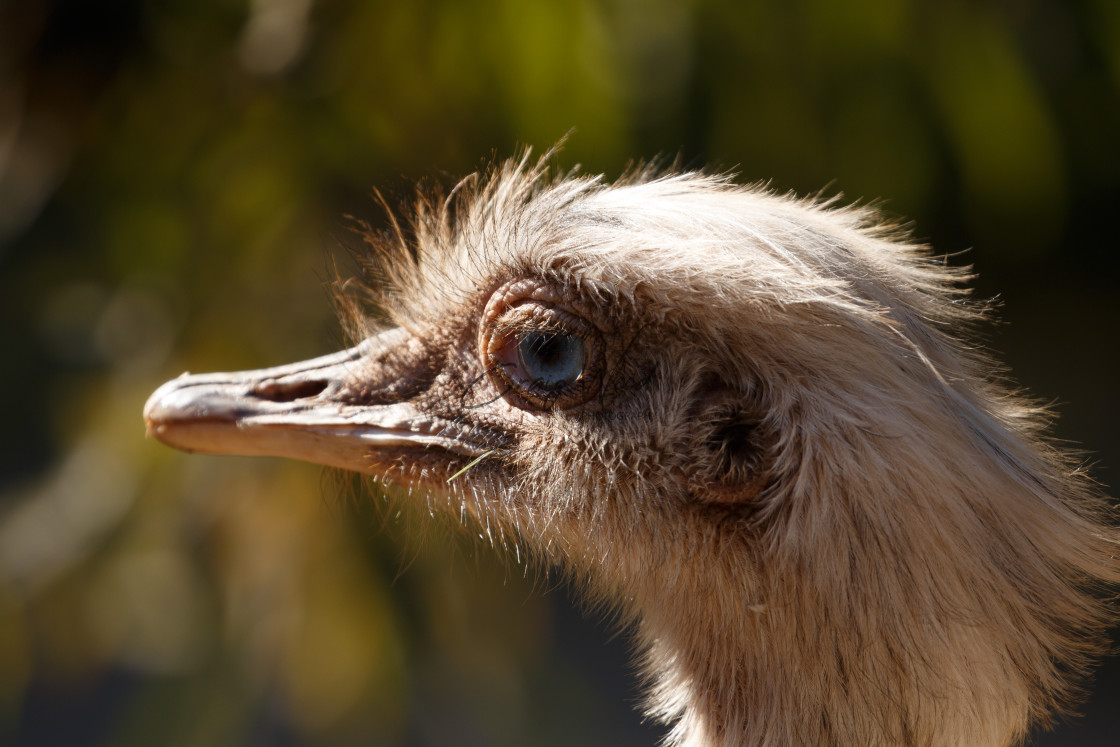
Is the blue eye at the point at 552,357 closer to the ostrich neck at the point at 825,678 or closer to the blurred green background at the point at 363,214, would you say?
the ostrich neck at the point at 825,678

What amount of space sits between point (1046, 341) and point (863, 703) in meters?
2.42

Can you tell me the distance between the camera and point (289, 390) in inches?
51.9

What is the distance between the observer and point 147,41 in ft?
10.4

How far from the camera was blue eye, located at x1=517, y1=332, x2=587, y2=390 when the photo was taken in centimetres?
120

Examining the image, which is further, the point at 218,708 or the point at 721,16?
the point at 218,708

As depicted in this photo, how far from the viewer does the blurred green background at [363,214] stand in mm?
2572

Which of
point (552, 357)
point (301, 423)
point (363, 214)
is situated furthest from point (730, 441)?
point (363, 214)

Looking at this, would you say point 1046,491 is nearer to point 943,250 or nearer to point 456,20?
point 943,250

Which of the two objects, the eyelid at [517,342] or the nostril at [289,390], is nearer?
the eyelid at [517,342]

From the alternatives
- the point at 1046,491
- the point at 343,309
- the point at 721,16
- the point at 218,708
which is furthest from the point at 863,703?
the point at 218,708

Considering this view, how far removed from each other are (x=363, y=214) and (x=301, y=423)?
1903 millimetres

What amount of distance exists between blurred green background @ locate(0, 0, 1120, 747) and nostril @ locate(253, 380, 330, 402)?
126 cm

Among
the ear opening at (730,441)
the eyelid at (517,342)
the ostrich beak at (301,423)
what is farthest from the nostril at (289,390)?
the ear opening at (730,441)

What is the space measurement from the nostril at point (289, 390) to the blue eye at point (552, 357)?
281 mm
